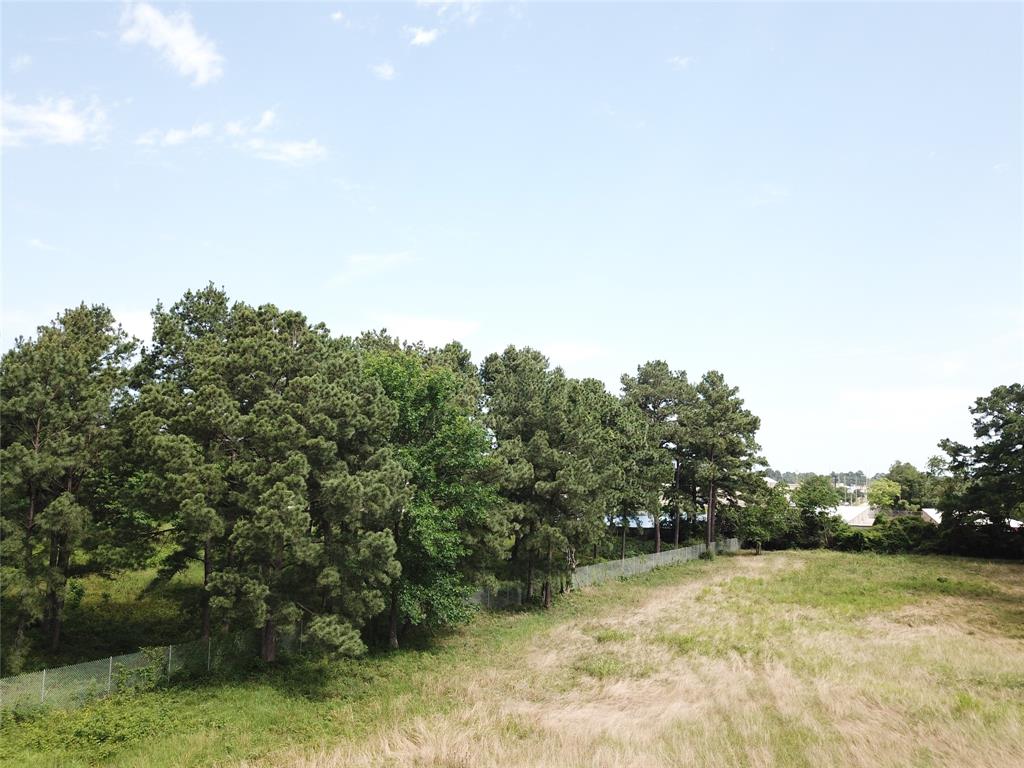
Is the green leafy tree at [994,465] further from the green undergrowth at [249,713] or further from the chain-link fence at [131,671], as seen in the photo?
the chain-link fence at [131,671]

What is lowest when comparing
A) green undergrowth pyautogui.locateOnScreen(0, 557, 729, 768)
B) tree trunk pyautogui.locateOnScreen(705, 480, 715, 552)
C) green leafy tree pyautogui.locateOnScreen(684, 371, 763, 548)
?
green undergrowth pyautogui.locateOnScreen(0, 557, 729, 768)

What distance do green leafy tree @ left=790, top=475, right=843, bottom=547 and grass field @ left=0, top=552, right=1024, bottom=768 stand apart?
40241mm

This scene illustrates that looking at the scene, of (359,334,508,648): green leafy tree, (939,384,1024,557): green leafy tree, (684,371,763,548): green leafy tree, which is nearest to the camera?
(359,334,508,648): green leafy tree

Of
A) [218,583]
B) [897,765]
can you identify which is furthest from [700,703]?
[218,583]

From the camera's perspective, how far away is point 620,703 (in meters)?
22.2

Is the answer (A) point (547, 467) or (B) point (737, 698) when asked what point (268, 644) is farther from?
(A) point (547, 467)

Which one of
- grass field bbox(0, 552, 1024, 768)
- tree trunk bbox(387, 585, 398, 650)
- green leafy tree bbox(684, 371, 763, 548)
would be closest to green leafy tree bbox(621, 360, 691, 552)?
green leafy tree bbox(684, 371, 763, 548)

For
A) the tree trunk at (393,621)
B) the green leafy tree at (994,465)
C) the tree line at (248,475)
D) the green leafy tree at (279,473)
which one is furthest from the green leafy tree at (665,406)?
the green leafy tree at (279,473)

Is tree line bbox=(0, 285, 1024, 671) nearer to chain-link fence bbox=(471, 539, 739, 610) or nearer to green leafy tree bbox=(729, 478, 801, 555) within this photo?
chain-link fence bbox=(471, 539, 739, 610)

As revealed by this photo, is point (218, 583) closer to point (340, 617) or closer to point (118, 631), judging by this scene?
point (340, 617)

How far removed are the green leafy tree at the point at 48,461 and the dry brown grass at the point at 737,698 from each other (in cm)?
1172

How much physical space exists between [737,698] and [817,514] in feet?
210

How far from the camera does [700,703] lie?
70.0 ft

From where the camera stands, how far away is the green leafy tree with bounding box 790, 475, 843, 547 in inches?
3041
